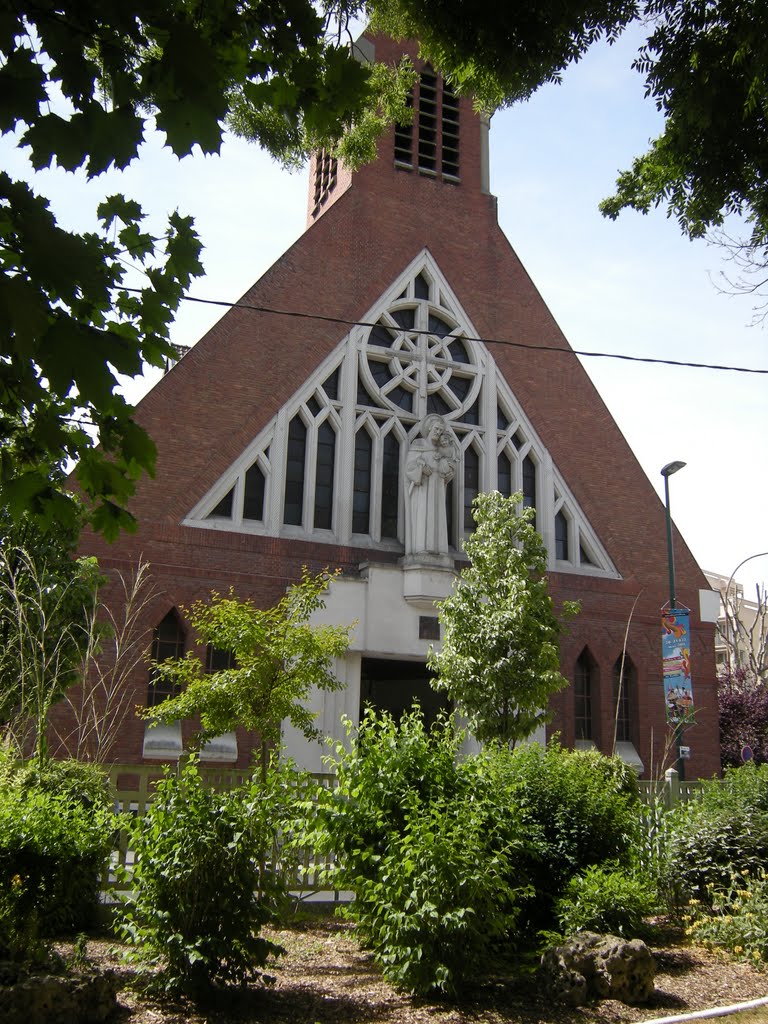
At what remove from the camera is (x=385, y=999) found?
7145 mm

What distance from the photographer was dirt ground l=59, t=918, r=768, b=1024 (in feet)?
21.6

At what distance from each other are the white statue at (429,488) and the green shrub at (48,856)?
1238cm

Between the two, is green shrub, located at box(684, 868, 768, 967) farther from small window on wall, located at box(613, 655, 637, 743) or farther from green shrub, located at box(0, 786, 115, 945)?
small window on wall, located at box(613, 655, 637, 743)

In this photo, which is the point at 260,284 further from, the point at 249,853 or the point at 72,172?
the point at 72,172

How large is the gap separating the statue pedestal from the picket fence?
6.72 meters

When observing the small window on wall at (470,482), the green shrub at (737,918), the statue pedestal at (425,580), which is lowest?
the green shrub at (737,918)

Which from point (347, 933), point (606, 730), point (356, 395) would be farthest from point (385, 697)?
point (347, 933)

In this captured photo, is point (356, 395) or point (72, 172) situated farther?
point (356, 395)

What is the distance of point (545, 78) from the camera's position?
9.33 m

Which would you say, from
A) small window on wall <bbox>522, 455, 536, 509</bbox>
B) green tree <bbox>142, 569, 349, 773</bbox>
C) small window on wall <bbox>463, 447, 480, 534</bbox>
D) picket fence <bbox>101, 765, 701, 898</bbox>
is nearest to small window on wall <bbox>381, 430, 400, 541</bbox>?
small window on wall <bbox>463, 447, 480, 534</bbox>

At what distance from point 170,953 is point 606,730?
56.3 ft

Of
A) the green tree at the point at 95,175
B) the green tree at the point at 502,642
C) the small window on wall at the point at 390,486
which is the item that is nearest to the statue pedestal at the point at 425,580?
the small window on wall at the point at 390,486

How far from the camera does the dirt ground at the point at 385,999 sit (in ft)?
21.6

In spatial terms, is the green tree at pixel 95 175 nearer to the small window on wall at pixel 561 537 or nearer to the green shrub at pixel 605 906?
the green shrub at pixel 605 906
